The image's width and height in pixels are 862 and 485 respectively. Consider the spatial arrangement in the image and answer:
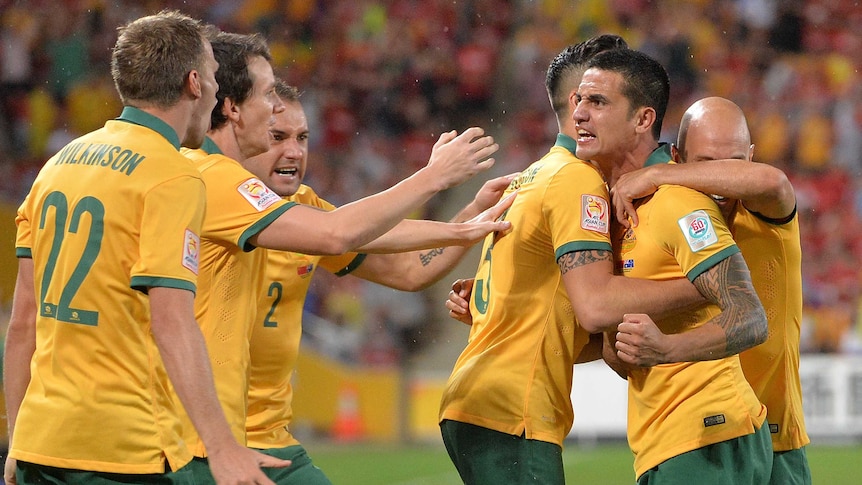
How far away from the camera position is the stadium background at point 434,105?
14.1 metres

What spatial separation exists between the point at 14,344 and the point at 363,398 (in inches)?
422

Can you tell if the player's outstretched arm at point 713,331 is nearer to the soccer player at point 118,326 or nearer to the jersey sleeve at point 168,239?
the soccer player at point 118,326

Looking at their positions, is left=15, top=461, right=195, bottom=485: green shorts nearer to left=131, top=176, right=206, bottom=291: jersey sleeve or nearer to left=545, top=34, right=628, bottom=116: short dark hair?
left=131, top=176, right=206, bottom=291: jersey sleeve

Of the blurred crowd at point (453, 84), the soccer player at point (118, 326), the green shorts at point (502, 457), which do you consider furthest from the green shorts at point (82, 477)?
the blurred crowd at point (453, 84)

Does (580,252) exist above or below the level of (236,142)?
below

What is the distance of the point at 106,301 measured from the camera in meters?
3.23

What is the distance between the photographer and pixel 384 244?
14.7 feet

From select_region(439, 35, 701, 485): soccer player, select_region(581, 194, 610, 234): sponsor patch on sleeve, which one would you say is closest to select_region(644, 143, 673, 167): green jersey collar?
select_region(439, 35, 701, 485): soccer player

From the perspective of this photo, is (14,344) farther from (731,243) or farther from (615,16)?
(615,16)

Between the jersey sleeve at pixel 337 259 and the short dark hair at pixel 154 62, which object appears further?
the jersey sleeve at pixel 337 259

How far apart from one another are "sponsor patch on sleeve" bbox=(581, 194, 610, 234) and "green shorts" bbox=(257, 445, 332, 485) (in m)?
1.48

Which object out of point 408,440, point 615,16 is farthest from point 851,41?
point 408,440

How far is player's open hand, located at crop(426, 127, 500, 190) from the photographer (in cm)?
386

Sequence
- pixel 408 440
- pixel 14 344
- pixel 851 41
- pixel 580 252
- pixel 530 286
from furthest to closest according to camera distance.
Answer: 1. pixel 851 41
2. pixel 408 440
3. pixel 530 286
4. pixel 580 252
5. pixel 14 344
